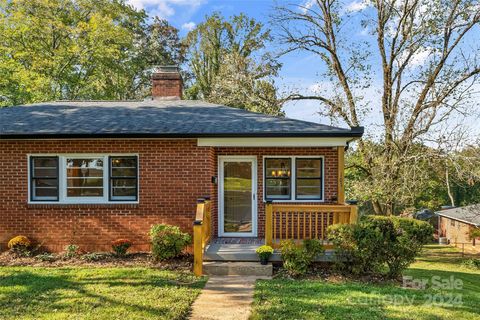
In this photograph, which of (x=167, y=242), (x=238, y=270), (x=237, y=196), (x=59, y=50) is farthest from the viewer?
(x=59, y=50)

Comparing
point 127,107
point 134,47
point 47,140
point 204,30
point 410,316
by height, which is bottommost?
point 410,316

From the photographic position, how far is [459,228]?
2961cm

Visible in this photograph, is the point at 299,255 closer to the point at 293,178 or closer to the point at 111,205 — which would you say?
the point at 293,178

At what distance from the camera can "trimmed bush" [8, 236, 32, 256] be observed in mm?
8383

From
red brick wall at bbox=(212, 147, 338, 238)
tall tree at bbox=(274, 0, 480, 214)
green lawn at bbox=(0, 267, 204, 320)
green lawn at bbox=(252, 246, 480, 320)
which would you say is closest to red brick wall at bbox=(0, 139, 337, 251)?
red brick wall at bbox=(212, 147, 338, 238)

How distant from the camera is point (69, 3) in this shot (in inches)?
964

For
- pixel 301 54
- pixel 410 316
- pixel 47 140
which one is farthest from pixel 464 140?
pixel 47 140

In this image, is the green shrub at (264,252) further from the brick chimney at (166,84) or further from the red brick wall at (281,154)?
the brick chimney at (166,84)

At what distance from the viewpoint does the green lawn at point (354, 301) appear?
5.18 metres

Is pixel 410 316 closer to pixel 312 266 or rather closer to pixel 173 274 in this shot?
pixel 312 266

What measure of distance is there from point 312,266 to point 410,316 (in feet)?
8.80

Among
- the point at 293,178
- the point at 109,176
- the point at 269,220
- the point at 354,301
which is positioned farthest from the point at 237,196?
the point at 354,301

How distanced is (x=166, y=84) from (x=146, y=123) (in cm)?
433

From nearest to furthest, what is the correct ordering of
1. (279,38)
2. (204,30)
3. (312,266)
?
(312,266)
(279,38)
(204,30)
